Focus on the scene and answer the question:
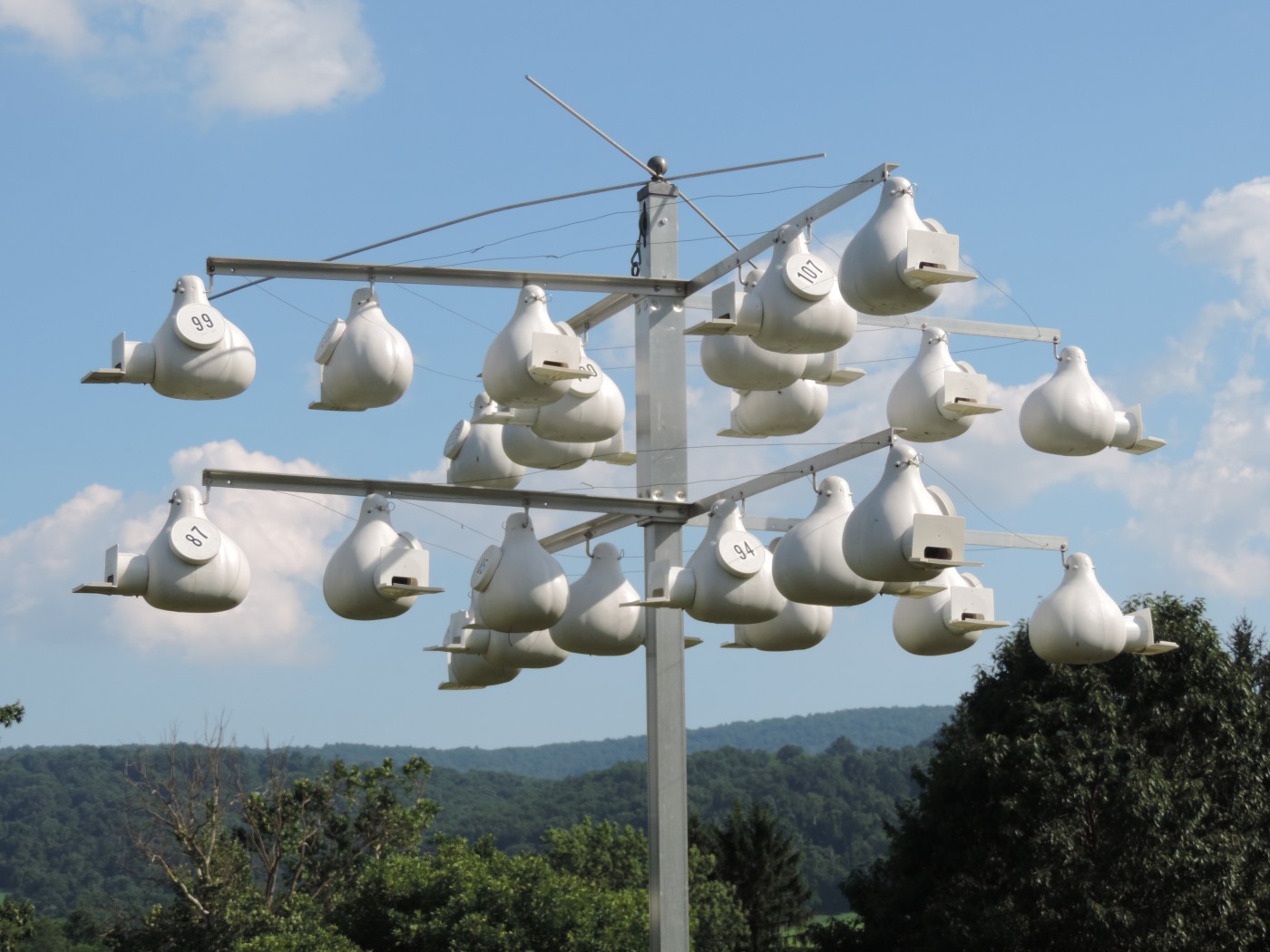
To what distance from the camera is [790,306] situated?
8.07m

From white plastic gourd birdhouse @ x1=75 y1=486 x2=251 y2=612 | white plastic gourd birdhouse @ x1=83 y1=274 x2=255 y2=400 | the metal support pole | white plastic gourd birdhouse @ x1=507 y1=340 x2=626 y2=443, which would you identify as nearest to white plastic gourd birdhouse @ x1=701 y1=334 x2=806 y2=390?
the metal support pole

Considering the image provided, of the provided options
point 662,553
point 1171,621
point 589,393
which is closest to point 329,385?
point 589,393

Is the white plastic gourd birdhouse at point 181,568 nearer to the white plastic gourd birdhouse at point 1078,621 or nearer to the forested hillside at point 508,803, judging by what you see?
the white plastic gourd birdhouse at point 1078,621

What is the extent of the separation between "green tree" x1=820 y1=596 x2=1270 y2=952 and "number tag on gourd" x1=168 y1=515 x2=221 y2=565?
701 inches

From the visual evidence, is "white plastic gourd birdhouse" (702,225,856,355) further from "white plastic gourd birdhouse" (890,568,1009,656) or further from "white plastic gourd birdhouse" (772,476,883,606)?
"white plastic gourd birdhouse" (890,568,1009,656)

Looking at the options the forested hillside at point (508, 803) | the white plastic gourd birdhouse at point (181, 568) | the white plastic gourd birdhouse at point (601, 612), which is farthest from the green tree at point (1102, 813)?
the forested hillside at point (508, 803)

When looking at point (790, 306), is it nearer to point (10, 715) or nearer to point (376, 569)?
point (376, 569)

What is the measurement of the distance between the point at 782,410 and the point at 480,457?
6.95 feet

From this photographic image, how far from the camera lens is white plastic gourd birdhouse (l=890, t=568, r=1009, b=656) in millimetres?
8711

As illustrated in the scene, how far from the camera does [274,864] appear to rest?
39250 mm

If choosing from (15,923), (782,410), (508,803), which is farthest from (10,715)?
(508,803)

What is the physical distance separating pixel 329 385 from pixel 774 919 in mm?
42747

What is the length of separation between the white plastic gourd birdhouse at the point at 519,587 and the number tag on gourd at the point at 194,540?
50.7 inches

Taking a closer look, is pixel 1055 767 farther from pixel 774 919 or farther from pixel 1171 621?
pixel 774 919
